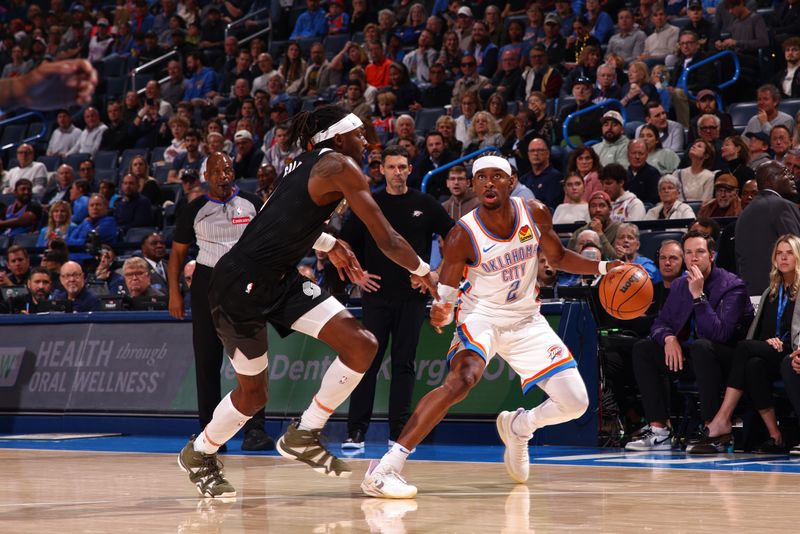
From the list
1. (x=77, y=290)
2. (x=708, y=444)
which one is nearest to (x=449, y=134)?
(x=77, y=290)

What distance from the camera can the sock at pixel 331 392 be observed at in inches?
268

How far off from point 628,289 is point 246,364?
2.58 m

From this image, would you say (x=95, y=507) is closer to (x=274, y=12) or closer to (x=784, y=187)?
(x=784, y=187)

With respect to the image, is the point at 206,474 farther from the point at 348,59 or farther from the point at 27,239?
the point at 348,59

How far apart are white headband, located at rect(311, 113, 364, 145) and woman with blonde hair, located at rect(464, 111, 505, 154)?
25.8ft

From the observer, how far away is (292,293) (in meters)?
6.78

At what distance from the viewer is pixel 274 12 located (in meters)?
21.1

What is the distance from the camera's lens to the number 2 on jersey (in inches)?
286

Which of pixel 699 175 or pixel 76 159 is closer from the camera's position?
pixel 699 175

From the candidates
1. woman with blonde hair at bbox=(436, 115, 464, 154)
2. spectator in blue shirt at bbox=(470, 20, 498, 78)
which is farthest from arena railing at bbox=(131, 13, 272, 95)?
woman with blonde hair at bbox=(436, 115, 464, 154)

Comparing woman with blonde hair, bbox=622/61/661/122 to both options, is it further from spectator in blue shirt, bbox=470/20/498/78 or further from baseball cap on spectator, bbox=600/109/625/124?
spectator in blue shirt, bbox=470/20/498/78

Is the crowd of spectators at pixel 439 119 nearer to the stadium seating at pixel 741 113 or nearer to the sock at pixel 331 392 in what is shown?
the stadium seating at pixel 741 113

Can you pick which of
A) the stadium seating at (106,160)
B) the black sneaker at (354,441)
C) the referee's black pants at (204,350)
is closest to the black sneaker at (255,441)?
the referee's black pants at (204,350)

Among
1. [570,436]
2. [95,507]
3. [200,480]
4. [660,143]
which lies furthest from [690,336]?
[95,507]
